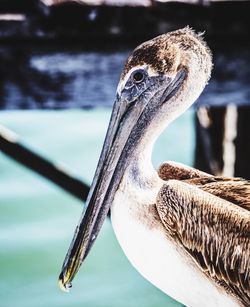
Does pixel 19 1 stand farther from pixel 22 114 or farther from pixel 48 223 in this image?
pixel 22 114

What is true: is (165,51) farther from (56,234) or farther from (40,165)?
(56,234)

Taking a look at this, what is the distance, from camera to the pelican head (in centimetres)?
291

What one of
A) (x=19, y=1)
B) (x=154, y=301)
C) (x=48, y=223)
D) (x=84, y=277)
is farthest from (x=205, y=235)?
(x=48, y=223)

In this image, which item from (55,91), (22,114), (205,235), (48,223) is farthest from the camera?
(22,114)

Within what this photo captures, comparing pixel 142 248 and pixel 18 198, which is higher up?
pixel 142 248

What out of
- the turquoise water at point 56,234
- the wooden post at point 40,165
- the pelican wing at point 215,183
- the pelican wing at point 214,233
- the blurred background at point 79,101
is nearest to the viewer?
the pelican wing at point 214,233

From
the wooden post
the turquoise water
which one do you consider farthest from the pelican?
the turquoise water

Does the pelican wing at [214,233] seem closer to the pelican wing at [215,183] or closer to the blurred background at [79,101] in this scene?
the pelican wing at [215,183]

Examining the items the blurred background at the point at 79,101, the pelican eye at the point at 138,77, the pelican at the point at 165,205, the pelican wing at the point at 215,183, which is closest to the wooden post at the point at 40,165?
the blurred background at the point at 79,101

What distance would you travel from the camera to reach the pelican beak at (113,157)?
9.56 ft

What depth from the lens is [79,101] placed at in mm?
3896

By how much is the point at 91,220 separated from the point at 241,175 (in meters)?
2.49

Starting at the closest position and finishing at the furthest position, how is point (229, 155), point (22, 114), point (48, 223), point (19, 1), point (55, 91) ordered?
point (55, 91) < point (19, 1) < point (229, 155) < point (48, 223) < point (22, 114)

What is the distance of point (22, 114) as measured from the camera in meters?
10.5
